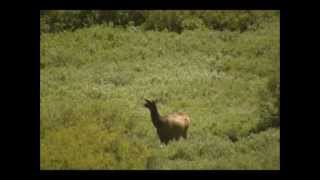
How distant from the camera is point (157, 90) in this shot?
30.0 ft

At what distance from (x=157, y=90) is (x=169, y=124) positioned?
42cm

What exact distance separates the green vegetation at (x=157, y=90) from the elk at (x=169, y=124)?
7 cm

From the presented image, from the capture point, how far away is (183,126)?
904cm

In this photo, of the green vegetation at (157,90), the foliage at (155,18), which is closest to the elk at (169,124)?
the green vegetation at (157,90)

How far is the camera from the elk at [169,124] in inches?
356

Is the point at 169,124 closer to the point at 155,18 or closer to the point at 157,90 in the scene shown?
the point at 157,90


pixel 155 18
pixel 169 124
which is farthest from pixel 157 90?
pixel 155 18

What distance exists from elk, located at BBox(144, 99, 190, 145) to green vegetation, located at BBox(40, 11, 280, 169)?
0.23 feet

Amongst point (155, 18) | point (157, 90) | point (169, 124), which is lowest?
point (169, 124)

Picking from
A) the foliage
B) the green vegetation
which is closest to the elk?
the green vegetation

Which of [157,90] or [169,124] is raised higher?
[157,90]

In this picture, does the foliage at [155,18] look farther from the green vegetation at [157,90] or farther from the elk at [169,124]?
the elk at [169,124]
